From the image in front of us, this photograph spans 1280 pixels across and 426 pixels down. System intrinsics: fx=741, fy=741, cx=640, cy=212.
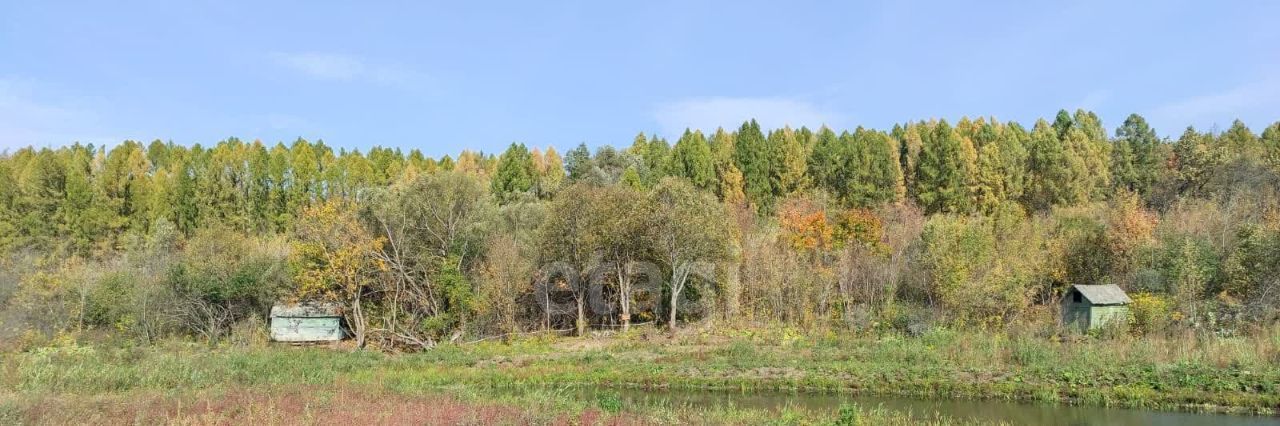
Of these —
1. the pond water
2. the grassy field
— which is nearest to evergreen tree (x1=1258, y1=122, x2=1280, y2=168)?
the grassy field

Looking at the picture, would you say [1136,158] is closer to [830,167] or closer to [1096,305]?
[830,167]

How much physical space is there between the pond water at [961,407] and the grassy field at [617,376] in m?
0.69

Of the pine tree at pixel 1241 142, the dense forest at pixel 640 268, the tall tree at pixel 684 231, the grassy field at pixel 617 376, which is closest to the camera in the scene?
the grassy field at pixel 617 376

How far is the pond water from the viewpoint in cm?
1648

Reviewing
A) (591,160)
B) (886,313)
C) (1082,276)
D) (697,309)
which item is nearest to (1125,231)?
(1082,276)

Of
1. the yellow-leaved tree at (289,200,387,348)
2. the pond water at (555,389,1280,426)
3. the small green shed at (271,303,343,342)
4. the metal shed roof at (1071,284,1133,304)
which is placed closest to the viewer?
the pond water at (555,389,1280,426)

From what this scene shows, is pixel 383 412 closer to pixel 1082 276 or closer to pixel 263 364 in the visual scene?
pixel 263 364

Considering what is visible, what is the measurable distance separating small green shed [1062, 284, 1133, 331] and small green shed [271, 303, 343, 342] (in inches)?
1307

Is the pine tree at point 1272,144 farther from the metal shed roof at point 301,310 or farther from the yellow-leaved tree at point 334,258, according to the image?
the metal shed roof at point 301,310

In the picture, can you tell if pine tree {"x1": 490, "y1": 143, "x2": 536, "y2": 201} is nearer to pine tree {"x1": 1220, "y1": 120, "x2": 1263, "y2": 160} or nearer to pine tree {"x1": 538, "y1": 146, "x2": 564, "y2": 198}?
pine tree {"x1": 538, "y1": 146, "x2": 564, "y2": 198}

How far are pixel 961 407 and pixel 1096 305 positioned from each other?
1467cm

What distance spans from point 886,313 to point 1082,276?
1338 cm

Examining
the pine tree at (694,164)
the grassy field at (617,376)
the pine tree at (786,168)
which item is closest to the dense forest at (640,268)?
the grassy field at (617,376)

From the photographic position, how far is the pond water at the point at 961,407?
649 inches
